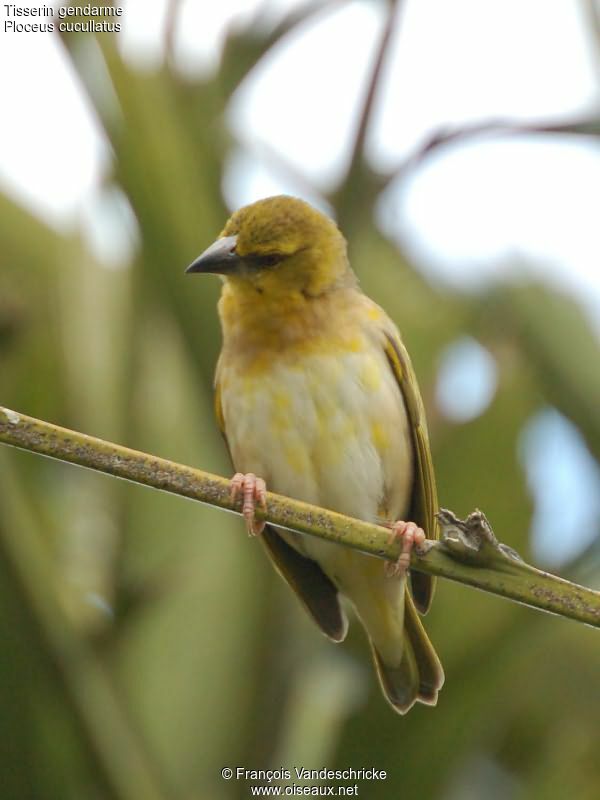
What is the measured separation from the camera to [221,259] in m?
2.77

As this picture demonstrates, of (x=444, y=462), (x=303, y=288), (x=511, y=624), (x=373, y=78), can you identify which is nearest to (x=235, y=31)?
(x=373, y=78)

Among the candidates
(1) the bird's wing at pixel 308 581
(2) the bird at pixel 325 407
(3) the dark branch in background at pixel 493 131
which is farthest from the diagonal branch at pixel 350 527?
(3) the dark branch in background at pixel 493 131

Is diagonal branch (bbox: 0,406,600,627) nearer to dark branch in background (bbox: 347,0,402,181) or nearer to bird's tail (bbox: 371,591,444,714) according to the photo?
bird's tail (bbox: 371,591,444,714)

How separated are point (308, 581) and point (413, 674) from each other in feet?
1.35

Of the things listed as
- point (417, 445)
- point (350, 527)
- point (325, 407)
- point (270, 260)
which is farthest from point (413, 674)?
point (350, 527)

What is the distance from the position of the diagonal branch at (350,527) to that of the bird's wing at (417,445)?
1256 mm

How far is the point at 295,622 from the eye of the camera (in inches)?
143

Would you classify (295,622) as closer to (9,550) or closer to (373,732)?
(373,732)

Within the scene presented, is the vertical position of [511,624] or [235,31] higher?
[235,31]

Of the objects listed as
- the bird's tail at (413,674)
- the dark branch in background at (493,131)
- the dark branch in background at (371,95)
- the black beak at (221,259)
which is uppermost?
the dark branch in background at (371,95)

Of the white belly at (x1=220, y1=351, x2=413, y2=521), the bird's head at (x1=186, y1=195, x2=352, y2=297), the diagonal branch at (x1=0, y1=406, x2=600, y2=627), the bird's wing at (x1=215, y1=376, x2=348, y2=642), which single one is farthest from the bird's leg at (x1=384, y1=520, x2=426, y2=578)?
the bird's head at (x1=186, y1=195, x2=352, y2=297)

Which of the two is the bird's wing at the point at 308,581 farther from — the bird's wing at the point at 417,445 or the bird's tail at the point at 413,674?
the bird's wing at the point at 417,445

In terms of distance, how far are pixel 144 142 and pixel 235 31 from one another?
452mm

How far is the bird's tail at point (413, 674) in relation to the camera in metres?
2.82
